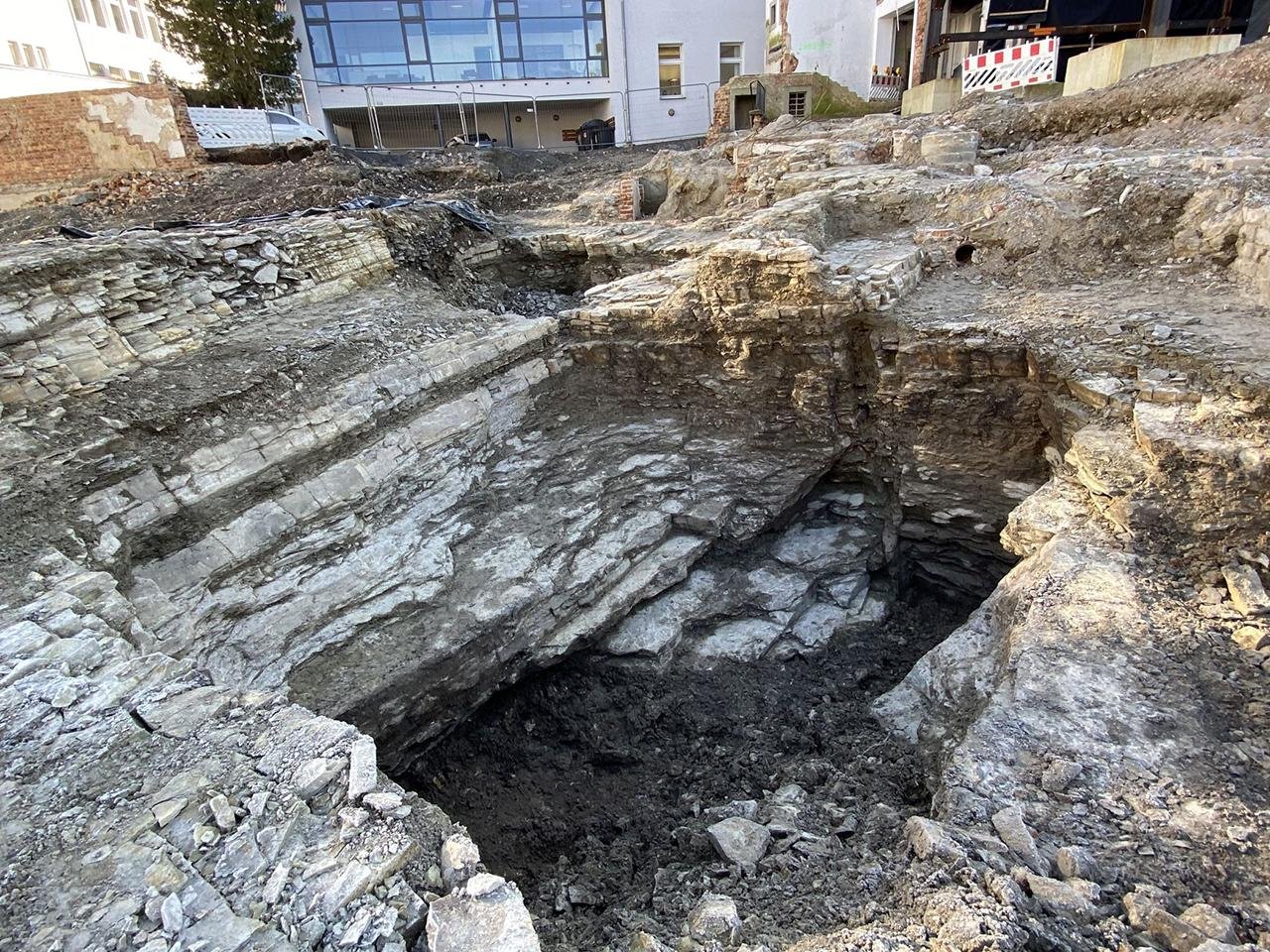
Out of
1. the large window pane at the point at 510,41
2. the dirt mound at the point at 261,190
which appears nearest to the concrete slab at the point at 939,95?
the dirt mound at the point at 261,190

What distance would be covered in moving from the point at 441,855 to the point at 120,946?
1067 mm

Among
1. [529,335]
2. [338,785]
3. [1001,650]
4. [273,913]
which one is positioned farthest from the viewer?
[529,335]

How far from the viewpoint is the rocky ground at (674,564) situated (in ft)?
9.18

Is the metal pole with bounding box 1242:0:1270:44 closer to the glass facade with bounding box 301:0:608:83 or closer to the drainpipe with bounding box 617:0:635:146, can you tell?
the drainpipe with bounding box 617:0:635:146

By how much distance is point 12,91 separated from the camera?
17875 mm

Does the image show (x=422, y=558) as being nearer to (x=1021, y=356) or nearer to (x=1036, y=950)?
(x=1036, y=950)

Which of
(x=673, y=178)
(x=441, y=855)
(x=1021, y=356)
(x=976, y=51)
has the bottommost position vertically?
(x=441, y=855)

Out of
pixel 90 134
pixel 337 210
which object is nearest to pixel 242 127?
pixel 90 134

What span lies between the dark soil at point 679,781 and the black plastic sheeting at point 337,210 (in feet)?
18.6

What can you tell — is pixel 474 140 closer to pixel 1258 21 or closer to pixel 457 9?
pixel 457 9

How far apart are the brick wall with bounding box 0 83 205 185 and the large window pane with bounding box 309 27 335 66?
38.3 ft

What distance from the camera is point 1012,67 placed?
12.5 metres

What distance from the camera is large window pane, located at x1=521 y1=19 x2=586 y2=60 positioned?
21766 mm

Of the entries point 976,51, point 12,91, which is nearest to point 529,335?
point 976,51
